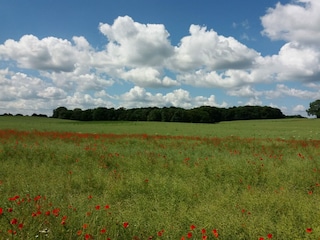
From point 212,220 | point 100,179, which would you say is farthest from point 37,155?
point 212,220

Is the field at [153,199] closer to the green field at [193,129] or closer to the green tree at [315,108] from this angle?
the green field at [193,129]

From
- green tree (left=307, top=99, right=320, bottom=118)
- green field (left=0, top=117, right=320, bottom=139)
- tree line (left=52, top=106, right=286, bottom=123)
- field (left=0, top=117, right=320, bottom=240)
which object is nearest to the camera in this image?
field (left=0, top=117, right=320, bottom=240)

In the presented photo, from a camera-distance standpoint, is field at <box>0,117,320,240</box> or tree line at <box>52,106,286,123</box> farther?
tree line at <box>52,106,286,123</box>

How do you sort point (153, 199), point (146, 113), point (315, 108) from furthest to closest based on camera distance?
point (146, 113)
point (315, 108)
point (153, 199)

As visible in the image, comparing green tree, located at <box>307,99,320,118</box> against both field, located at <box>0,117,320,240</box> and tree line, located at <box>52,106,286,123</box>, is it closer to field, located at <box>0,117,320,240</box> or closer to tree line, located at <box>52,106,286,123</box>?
tree line, located at <box>52,106,286,123</box>

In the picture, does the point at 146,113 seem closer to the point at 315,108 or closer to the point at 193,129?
the point at 315,108

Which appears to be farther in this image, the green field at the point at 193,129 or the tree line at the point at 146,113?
the tree line at the point at 146,113

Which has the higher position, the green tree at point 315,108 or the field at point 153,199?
the green tree at point 315,108

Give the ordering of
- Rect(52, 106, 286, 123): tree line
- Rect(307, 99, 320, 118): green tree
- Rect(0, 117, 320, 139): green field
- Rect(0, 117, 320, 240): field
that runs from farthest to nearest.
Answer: Rect(52, 106, 286, 123): tree line, Rect(307, 99, 320, 118): green tree, Rect(0, 117, 320, 139): green field, Rect(0, 117, 320, 240): field

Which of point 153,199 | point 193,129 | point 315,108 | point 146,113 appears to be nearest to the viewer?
point 153,199

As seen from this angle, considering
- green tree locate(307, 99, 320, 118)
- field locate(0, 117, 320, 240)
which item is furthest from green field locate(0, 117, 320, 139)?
green tree locate(307, 99, 320, 118)

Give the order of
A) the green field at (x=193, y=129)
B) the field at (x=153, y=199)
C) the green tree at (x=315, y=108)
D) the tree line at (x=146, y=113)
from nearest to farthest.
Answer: the field at (x=153, y=199), the green field at (x=193, y=129), the green tree at (x=315, y=108), the tree line at (x=146, y=113)

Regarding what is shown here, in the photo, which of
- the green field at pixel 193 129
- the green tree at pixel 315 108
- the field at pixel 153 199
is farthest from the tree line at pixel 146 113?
the field at pixel 153 199

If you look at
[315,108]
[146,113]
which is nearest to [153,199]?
[146,113]
